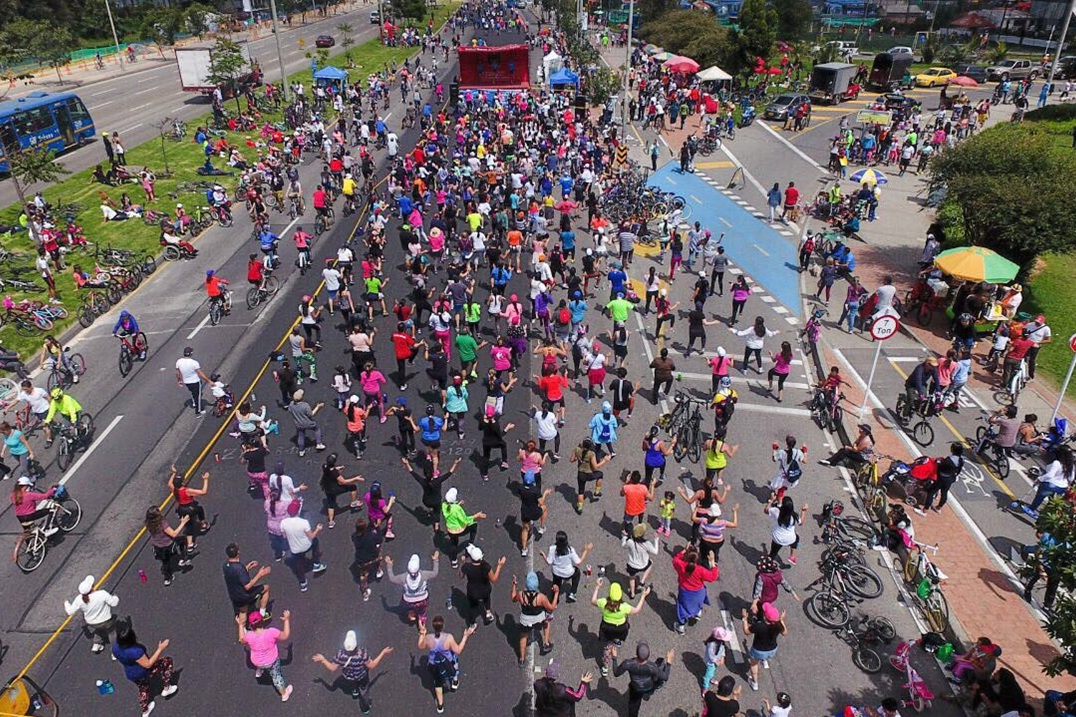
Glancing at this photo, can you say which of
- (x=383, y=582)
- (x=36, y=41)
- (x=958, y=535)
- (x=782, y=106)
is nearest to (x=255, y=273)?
(x=383, y=582)

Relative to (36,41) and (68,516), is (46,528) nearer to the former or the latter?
(68,516)

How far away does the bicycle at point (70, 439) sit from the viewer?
50.1 feet

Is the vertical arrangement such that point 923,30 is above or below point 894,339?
above

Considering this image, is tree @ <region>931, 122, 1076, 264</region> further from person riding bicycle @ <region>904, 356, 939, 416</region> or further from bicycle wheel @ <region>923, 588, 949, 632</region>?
bicycle wheel @ <region>923, 588, 949, 632</region>

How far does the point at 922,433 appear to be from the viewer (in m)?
15.9

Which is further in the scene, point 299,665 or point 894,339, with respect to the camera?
point 894,339

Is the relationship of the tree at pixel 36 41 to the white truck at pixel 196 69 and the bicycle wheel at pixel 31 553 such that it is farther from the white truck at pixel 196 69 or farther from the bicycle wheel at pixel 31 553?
the bicycle wheel at pixel 31 553

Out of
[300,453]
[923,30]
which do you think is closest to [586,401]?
[300,453]

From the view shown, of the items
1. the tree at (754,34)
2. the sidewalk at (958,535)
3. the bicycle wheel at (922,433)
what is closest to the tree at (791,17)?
the tree at (754,34)

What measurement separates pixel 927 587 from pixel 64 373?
20573 mm

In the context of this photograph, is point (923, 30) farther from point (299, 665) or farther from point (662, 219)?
point (299, 665)

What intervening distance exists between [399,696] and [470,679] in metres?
1.06

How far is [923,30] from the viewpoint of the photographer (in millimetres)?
81938

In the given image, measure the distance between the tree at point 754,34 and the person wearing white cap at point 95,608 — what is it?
5342 cm
